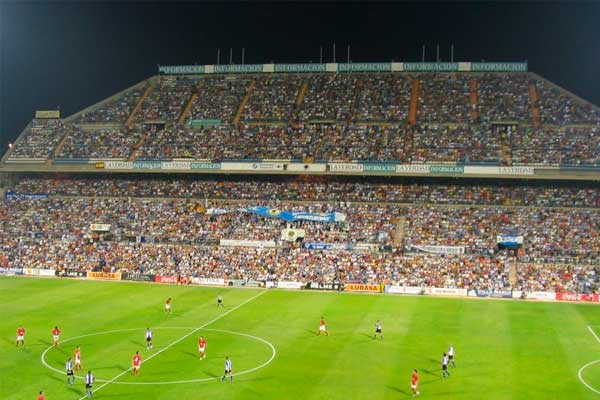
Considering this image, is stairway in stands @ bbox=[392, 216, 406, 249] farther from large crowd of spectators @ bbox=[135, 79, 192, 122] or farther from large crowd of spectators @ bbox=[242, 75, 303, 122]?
large crowd of spectators @ bbox=[135, 79, 192, 122]

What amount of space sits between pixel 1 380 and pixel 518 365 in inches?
1046

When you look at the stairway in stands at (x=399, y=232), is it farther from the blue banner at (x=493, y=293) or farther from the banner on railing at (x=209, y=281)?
the banner on railing at (x=209, y=281)

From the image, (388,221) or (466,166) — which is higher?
(466,166)

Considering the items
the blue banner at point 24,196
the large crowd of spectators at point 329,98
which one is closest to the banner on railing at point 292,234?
the large crowd of spectators at point 329,98

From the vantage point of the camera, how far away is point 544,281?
57281mm

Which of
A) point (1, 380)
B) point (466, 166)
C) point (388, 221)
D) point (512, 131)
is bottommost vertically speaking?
point (1, 380)

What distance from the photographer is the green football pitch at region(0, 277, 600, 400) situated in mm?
30281

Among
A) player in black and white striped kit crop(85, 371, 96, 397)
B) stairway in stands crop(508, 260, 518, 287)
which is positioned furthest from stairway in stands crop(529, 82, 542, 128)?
player in black and white striped kit crop(85, 371, 96, 397)

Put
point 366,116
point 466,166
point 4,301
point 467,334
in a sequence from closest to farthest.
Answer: point 467,334, point 4,301, point 466,166, point 366,116

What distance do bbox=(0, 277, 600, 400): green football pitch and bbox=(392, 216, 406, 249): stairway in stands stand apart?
10590 mm

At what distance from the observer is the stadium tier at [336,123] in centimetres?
7331

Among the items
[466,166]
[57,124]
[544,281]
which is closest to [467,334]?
[544,281]

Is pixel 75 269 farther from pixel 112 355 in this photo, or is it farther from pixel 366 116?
pixel 366 116

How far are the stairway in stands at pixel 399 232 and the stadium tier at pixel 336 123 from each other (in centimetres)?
651
